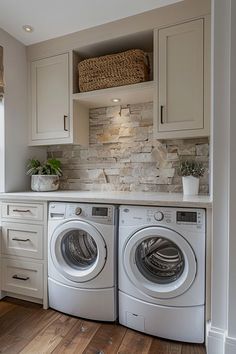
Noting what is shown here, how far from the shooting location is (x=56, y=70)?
2.27 m

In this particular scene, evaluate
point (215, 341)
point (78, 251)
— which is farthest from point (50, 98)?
point (215, 341)

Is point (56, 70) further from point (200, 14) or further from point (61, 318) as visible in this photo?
point (61, 318)

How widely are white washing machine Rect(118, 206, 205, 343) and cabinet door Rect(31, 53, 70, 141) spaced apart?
1154mm

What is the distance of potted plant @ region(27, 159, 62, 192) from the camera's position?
229cm

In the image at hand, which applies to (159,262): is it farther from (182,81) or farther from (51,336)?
(182,81)

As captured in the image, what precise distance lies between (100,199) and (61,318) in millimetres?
967

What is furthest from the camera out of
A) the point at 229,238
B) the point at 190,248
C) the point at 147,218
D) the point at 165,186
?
the point at 165,186

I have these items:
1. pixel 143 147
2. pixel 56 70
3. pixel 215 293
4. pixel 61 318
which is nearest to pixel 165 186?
pixel 143 147

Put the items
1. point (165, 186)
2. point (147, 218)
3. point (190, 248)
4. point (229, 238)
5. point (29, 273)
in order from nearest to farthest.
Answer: point (229, 238) → point (190, 248) → point (147, 218) → point (29, 273) → point (165, 186)

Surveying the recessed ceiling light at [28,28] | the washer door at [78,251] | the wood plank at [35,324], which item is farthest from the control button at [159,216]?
the recessed ceiling light at [28,28]

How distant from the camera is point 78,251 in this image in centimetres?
193

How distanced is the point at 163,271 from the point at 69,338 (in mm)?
772

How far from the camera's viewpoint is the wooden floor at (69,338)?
4.75 ft

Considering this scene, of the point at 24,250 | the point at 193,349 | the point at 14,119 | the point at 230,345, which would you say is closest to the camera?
the point at 230,345
